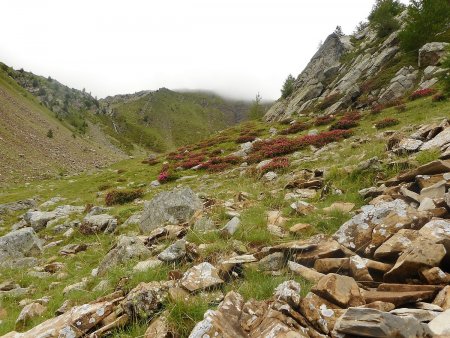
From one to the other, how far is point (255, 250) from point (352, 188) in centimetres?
428

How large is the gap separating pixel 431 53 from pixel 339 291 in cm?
4041

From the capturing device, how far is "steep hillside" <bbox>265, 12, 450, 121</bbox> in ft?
117

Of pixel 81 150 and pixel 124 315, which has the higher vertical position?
pixel 124 315

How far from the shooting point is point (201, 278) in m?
5.32

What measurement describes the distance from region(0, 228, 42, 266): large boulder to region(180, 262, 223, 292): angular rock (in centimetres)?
873

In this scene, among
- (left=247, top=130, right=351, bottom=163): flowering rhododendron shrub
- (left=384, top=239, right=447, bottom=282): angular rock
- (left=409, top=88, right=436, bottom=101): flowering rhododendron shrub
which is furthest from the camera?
(left=409, top=88, right=436, bottom=101): flowering rhododendron shrub

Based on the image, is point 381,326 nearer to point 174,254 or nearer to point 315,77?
point 174,254

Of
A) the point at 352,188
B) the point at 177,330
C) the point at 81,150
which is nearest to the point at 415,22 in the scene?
the point at 352,188

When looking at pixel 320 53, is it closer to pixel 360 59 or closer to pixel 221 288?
pixel 360 59

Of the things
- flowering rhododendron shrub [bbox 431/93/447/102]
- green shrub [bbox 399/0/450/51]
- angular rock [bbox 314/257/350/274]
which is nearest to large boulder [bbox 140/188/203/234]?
angular rock [bbox 314/257/350/274]

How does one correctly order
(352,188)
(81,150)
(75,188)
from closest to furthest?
(352,188) < (75,188) < (81,150)

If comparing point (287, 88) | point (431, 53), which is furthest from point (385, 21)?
point (287, 88)

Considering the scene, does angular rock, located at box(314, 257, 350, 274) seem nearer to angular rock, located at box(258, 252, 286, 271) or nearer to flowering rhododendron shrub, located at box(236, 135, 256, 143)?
angular rock, located at box(258, 252, 286, 271)

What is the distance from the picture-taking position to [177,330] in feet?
14.0
